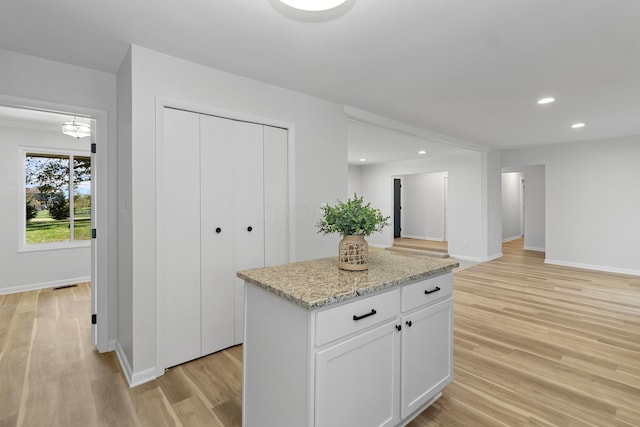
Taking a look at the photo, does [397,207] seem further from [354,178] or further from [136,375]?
[136,375]

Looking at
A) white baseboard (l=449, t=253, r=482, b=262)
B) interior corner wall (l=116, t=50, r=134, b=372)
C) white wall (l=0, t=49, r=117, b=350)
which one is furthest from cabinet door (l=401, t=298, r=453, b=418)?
white baseboard (l=449, t=253, r=482, b=262)

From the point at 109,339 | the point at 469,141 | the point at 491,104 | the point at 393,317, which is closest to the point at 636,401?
the point at 393,317

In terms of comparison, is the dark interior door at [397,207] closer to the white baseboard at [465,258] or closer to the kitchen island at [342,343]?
the white baseboard at [465,258]

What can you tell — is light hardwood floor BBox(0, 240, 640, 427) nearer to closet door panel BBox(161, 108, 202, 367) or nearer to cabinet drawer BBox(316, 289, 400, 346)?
closet door panel BBox(161, 108, 202, 367)

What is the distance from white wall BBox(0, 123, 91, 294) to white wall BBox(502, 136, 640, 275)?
865 centimetres

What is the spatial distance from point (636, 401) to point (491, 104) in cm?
294

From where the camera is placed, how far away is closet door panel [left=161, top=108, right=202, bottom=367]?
2.39 meters

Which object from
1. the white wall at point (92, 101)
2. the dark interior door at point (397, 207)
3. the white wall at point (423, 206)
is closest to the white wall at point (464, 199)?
the dark interior door at point (397, 207)

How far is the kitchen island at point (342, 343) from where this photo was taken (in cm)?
135

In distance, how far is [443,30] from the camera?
81.4 inches

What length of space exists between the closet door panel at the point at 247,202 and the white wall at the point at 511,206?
8.78 metres

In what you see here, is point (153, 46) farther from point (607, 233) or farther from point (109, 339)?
point (607, 233)

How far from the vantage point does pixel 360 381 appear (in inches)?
58.8

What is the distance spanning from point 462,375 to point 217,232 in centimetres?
220
